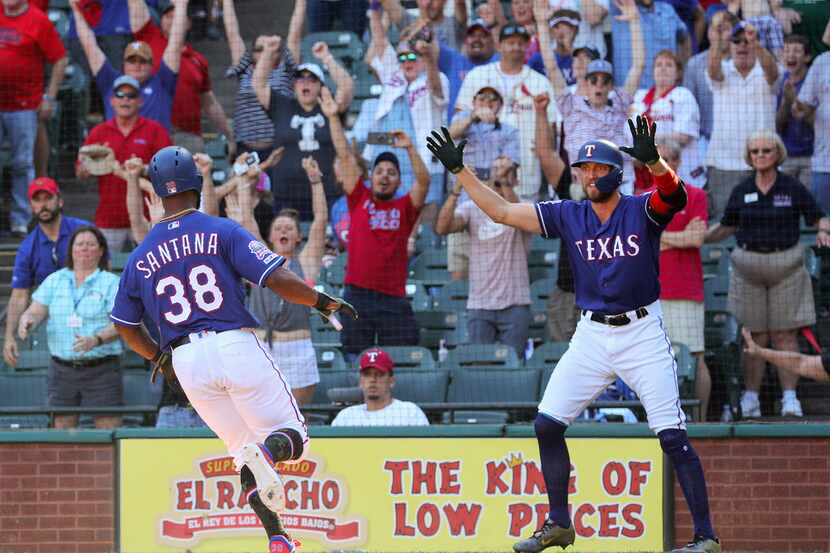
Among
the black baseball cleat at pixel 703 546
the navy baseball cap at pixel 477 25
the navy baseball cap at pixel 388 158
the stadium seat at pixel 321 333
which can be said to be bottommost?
the black baseball cleat at pixel 703 546

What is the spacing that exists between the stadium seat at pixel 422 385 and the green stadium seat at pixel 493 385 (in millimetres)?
72

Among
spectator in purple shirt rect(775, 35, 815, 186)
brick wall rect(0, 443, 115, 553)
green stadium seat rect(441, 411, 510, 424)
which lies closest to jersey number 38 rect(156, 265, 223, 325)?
brick wall rect(0, 443, 115, 553)

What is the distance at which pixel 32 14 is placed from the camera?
12.1m

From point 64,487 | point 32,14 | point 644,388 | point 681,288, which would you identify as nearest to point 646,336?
point 644,388

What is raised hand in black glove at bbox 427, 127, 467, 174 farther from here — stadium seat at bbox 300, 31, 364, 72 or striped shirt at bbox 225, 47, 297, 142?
stadium seat at bbox 300, 31, 364, 72

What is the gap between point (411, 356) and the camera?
9.60m

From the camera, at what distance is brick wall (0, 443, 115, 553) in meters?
8.29

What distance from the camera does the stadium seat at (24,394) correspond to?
979 cm

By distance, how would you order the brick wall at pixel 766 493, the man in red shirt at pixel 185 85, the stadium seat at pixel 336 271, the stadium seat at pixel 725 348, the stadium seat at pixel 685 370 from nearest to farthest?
1. the brick wall at pixel 766 493
2. the stadium seat at pixel 685 370
3. the stadium seat at pixel 725 348
4. the stadium seat at pixel 336 271
5. the man in red shirt at pixel 185 85

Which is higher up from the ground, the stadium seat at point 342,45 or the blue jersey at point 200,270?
the stadium seat at point 342,45

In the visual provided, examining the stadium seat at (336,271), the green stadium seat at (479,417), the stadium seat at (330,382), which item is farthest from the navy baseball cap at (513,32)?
the green stadium seat at (479,417)

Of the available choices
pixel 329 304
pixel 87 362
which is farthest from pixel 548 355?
pixel 329 304

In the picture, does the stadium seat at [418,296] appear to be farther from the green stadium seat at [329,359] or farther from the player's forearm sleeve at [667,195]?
the player's forearm sleeve at [667,195]

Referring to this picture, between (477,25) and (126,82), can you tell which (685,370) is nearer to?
(477,25)
